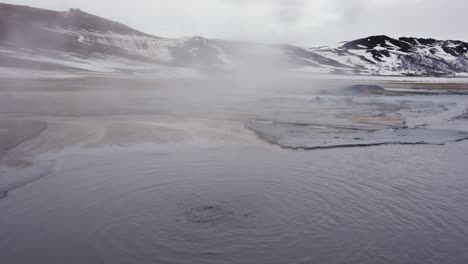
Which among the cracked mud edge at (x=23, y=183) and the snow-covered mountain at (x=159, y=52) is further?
the snow-covered mountain at (x=159, y=52)

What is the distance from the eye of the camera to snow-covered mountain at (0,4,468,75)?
57438 mm

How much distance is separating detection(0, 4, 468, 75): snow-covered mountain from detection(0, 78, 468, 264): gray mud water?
113 ft

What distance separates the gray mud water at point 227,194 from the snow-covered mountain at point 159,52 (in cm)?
3444

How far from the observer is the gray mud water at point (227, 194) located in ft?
16.2

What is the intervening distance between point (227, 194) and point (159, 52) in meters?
78.8

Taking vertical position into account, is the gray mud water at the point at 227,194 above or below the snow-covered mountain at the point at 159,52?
below

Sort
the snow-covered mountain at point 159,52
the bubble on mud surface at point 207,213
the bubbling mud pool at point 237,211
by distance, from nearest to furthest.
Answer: the bubbling mud pool at point 237,211 → the bubble on mud surface at point 207,213 → the snow-covered mountain at point 159,52

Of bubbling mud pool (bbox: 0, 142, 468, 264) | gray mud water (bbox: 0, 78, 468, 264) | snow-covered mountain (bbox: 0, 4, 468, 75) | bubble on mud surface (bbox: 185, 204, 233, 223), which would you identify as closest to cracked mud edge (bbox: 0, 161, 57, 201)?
gray mud water (bbox: 0, 78, 468, 264)

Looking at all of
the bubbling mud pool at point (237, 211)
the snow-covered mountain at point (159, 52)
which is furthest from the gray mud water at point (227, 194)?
the snow-covered mountain at point (159, 52)

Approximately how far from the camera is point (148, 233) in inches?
208

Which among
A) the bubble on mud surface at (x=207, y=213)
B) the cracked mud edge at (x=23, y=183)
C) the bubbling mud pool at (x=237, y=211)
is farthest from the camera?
the cracked mud edge at (x=23, y=183)

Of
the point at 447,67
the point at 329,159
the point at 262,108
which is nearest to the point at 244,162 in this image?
the point at 329,159

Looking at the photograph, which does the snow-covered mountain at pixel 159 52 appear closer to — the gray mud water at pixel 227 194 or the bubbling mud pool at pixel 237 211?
the gray mud water at pixel 227 194

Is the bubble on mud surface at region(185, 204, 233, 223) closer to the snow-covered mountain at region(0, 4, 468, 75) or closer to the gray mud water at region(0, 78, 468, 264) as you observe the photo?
the gray mud water at region(0, 78, 468, 264)
